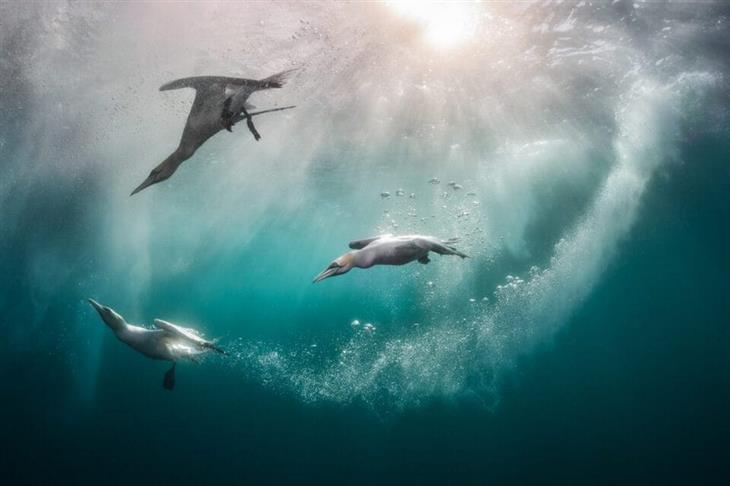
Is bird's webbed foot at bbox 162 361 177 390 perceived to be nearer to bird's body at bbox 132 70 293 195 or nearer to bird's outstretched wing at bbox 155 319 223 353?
bird's outstretched wing at bbox 155 319 223 353

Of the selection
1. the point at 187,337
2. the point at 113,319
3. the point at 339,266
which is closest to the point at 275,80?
the point at 339,266

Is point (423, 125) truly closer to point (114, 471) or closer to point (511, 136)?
point (511, 136)

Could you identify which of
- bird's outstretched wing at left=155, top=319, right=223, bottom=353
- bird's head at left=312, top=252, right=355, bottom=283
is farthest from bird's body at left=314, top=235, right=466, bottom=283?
bird's outstretched wing at left=155, top=319, right=223, bottom=353

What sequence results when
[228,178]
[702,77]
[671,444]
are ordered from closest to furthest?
[702,77] → [228,178] → [671,444]

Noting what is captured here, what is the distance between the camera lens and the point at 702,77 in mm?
13695

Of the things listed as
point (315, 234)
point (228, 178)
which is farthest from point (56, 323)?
point (228, 178)

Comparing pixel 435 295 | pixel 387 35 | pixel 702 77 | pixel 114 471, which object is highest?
pixel 702 77

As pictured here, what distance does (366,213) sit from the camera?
29.4 meters

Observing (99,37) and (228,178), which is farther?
(228,178)

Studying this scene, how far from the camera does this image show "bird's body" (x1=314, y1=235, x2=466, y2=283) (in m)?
1.73

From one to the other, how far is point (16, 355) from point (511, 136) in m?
52.2

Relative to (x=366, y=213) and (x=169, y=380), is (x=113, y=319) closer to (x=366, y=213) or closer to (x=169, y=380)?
(x=169, y=380)

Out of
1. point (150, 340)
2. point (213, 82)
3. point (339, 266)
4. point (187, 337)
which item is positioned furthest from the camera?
point (150, 340)

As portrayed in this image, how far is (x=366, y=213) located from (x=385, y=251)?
90.6ft
